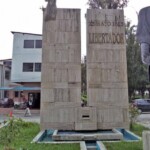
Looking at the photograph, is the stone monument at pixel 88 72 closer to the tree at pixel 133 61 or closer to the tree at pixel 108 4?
the tree at pixel 108 4

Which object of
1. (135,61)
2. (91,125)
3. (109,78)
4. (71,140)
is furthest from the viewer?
(135,61)

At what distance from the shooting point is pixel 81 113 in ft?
36.2

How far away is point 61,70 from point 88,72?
1092mm

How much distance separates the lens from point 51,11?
38.9ft

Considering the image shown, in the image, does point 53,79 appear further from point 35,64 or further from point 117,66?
point 35,64

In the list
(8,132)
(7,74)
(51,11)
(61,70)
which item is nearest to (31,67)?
(7,74)

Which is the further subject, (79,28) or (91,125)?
(79,28)

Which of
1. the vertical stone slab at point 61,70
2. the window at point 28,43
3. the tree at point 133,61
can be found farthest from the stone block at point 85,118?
the window at point 28,43

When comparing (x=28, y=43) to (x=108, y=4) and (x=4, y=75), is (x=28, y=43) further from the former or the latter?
(x=108, y=4)

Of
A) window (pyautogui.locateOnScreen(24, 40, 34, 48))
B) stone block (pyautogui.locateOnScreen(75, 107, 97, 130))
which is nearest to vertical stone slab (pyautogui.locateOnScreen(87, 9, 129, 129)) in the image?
stone block (pyautogui.locateOnScreen(75, 107, 97, 130))

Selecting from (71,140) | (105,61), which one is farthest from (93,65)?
(71,140)

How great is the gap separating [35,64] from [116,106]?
20135 millimetres

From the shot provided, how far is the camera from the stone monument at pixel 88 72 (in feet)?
36.9

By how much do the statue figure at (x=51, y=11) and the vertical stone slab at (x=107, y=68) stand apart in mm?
1410
